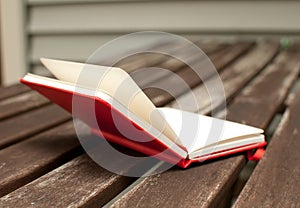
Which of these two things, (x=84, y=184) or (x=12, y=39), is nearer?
(x=84, y=184)

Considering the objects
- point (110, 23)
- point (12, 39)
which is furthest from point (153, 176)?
point (12, 39)

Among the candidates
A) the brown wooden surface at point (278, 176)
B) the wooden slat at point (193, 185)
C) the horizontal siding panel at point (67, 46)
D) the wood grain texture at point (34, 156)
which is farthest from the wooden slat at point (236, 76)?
the horizontal siding panel at point (67, 46)

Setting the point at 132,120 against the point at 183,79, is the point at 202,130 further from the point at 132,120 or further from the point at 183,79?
the point at 183,79

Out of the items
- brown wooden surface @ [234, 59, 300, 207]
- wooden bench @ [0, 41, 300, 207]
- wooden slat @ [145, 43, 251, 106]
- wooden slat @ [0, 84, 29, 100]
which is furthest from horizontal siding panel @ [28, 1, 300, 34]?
brown wooden surface @ [234, 59, 300, 207]

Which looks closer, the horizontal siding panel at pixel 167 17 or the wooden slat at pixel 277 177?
the wooden slat at pixel 277 177

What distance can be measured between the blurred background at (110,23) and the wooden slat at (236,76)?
205 mm

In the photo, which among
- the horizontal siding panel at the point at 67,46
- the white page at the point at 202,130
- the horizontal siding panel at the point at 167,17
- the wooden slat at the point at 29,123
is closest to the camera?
the white page at the point at 202,130

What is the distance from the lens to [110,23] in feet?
9.53

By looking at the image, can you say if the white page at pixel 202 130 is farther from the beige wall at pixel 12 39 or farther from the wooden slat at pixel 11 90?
the beige wall at pixel 12 39

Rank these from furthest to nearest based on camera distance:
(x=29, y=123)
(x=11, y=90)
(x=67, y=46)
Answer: (x=67, y=46) → (x=11, y=90) → (x=29, y=123)

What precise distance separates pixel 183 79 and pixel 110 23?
1388 millimetres

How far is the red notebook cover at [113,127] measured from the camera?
774 mm

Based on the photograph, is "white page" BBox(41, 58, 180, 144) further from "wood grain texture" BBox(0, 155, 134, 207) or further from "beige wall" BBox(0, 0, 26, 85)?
"beige wall" BBox(0, 0, 26, 85)

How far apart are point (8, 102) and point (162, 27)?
1592mm
